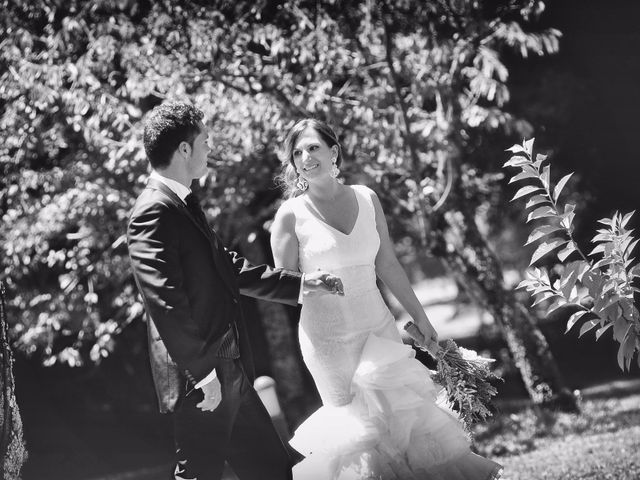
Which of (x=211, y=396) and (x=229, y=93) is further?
(x=229, y=93)

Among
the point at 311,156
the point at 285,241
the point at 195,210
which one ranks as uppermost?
the point at 311,156

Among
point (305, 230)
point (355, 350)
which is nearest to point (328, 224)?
point (305, 230)

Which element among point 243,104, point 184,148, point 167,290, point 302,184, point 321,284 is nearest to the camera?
point 167,290

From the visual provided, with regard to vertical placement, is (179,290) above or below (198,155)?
below

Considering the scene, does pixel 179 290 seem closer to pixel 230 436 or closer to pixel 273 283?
pixel 273 283

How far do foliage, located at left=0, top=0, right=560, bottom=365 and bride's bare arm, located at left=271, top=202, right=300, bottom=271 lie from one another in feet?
12.4

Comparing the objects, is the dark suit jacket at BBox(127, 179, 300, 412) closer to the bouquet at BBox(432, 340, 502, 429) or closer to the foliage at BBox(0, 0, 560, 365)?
the bouquet at BBox(432, 340, 502, 429)

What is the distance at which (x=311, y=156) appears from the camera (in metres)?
4.57

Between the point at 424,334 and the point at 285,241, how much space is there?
2.78 ft

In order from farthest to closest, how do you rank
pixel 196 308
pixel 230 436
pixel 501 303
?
pixel 501 303 → pixel 230 436 → pixel 196 308

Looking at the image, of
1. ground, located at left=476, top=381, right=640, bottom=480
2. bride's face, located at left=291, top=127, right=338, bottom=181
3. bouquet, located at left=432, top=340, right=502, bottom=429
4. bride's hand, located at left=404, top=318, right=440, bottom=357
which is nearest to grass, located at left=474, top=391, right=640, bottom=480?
ground, located at left=476, top=381, right=640, bottom=480

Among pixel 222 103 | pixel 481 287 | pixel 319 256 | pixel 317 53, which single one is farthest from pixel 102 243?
pixel 319 256

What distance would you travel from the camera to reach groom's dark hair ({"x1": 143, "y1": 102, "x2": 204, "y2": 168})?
375 centimetres

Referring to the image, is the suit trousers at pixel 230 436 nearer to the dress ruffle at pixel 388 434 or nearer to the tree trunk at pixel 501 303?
the dress ruffle at pixel 388 434
